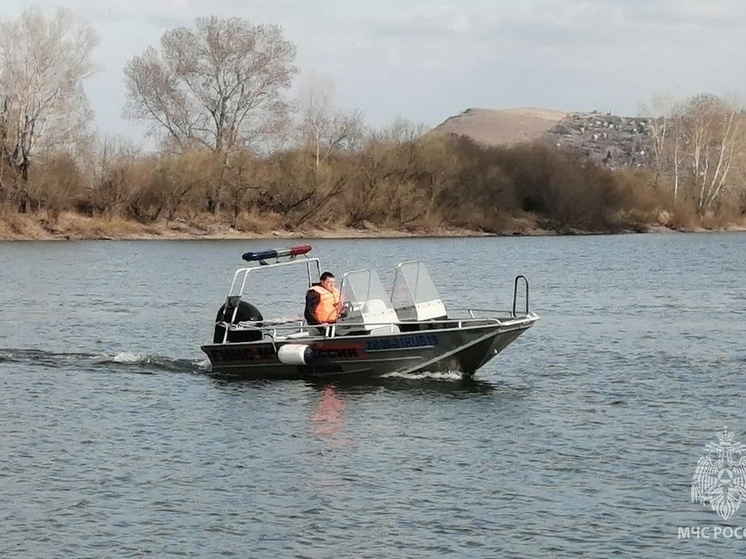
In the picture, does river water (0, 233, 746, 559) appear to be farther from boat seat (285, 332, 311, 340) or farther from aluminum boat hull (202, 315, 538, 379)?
boat seat (285, 332, 311, 340)

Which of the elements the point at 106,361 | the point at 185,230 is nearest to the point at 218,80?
the point at 185,230

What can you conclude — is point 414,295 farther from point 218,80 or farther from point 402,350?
point 218,80

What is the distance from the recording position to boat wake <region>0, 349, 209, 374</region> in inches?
1144

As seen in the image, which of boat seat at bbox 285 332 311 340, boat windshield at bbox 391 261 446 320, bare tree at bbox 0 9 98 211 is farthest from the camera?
bare tree at bbox 0 9 98 211

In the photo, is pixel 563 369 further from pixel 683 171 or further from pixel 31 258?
pixel 683 171

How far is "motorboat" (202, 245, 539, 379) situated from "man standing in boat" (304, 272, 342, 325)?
0.66ft

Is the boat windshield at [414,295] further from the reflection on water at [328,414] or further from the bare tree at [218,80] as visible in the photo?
the bare tree at [218,80]

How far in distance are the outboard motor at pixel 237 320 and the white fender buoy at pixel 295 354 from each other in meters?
1.32

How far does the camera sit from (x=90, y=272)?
6119 centimetres

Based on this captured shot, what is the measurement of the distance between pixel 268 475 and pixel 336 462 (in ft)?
4.01

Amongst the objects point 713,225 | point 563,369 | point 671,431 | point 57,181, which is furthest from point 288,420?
point 713,225

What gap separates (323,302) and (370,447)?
21.1ft

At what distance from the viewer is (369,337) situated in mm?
25594

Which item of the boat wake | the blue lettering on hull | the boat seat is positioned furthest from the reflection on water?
the boat wake
